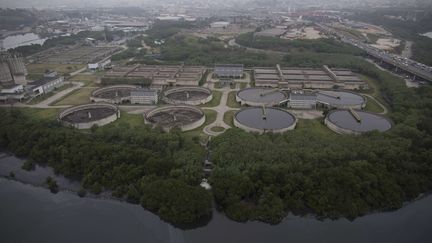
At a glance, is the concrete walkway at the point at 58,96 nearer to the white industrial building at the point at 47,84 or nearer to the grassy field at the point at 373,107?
the white industrial building at the point at 47,84

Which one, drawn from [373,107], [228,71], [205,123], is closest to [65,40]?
[228,71]

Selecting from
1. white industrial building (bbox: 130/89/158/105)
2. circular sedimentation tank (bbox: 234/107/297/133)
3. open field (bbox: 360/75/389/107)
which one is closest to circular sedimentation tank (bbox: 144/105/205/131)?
white industrial building (bbox: 130/89/158/105)

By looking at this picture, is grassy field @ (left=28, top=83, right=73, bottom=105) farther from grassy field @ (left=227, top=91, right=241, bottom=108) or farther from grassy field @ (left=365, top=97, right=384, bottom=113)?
grassy field @ (left=365, top=97, right=384, bottom=113)

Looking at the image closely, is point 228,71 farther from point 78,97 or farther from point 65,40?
point 65,40

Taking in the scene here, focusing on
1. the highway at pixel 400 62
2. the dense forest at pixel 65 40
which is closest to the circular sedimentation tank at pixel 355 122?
the highway at pixel 400 62

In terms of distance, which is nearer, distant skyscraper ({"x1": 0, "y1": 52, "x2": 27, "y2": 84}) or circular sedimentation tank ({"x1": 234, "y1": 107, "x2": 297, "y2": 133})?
circular sedimentation tank ({"x1": 234, "y1": 107, "x2": 297, "y2": 133})

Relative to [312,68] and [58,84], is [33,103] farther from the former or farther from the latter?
[312,68]
